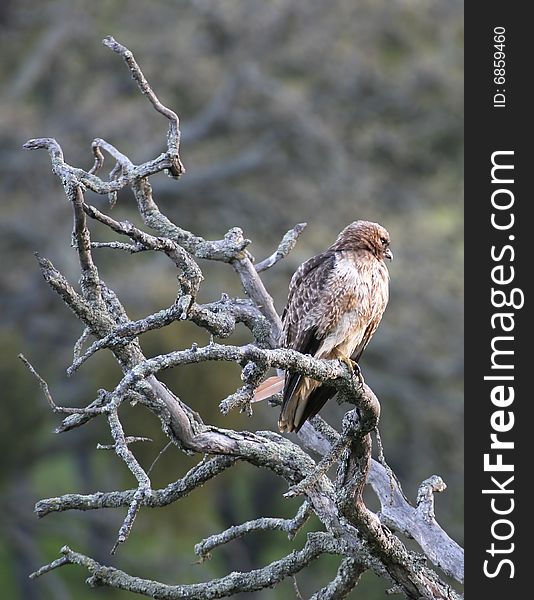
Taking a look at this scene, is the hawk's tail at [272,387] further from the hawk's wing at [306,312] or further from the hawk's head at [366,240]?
the hawk's head at [366,240]

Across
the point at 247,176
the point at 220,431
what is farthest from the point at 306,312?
the point at 247,176

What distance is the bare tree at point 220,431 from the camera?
4.18 meters

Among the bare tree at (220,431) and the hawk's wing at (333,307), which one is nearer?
the bare tree at (220,431)

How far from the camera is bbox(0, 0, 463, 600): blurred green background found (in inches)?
807

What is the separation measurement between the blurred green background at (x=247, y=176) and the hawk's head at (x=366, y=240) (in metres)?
13.0

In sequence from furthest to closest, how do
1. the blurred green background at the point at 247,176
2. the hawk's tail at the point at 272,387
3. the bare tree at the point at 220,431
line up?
the blurred green background at the point at 247,176, the hawk's tail at the point at 272,387, the bare tree at the point at 220,431

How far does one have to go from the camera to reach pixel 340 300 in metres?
5.85

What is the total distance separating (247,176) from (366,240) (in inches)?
654

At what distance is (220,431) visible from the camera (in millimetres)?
4840

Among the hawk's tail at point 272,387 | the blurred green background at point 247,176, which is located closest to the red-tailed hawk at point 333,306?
the hawk's tail at point 272,387

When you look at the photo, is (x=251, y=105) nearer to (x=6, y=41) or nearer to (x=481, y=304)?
(x=6, y=41)

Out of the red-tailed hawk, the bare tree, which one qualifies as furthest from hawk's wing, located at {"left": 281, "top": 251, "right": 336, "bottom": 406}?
the bare tree

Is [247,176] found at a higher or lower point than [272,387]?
higher

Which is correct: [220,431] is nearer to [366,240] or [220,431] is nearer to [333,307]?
[333,307]
